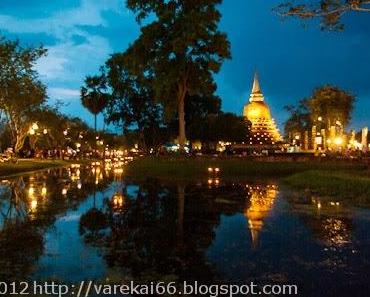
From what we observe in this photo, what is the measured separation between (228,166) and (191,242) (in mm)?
38304

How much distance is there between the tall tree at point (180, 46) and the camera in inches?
2069

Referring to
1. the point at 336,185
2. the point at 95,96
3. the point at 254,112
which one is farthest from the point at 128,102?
the point at 254,112

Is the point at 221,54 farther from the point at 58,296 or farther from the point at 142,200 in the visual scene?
the point at 58,296

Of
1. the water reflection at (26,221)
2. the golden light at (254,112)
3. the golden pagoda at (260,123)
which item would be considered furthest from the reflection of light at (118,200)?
the golden light at (254,112)

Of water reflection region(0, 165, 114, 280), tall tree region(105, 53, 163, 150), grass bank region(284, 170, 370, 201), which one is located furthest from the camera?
tall tree region(105, 53, 163, 150)

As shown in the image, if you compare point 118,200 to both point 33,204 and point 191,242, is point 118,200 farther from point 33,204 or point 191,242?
point 191,242

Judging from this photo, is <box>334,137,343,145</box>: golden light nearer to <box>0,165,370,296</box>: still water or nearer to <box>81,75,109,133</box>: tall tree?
<box>81,75,109,133</box>: tall tree

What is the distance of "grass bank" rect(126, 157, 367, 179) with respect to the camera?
152 ft

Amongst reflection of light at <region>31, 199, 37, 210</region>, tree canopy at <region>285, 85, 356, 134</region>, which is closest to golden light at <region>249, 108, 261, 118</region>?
tree canopy at <region>285, 85, 356, 134</region>

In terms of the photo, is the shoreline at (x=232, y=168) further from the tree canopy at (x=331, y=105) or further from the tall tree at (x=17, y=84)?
the tree canopy at (x=331, y=105)

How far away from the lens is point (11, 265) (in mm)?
10039

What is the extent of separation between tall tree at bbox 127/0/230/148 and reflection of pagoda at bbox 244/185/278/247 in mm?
27107

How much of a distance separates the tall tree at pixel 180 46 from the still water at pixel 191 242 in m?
32.1

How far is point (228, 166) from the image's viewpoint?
167 feet
